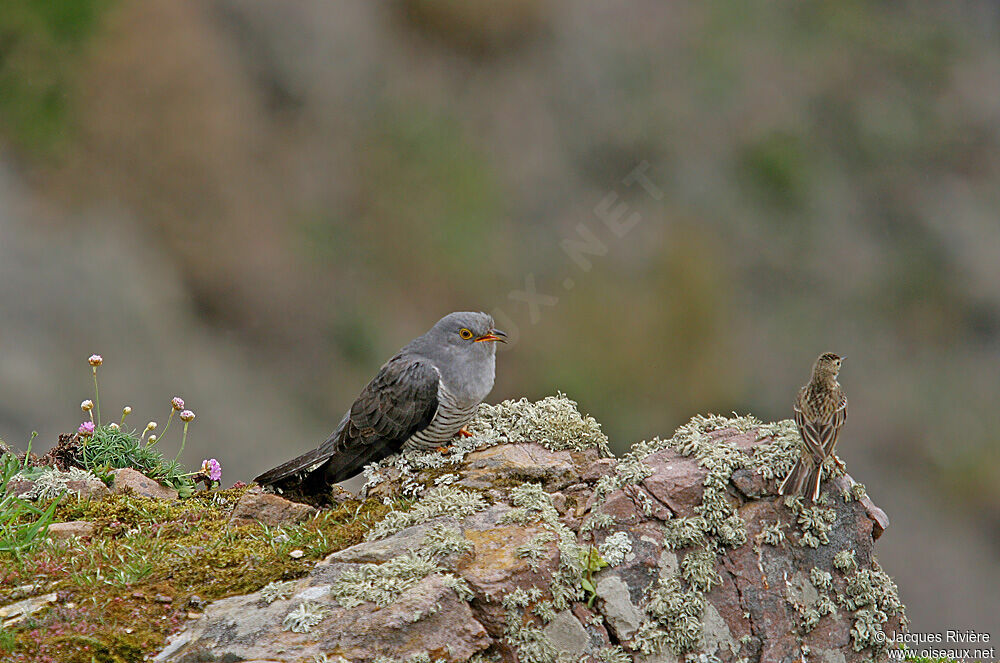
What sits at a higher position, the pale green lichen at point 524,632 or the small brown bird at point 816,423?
the small brown bird at point 816,423

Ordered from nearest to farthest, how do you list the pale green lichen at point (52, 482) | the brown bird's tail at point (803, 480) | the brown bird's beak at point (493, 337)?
the brown bird's tail at point (803, 480)
the brown bird's beak at point (493, 337)
the pale green lichen at point (52, 482)

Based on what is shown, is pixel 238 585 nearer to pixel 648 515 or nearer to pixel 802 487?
pixel 648 515

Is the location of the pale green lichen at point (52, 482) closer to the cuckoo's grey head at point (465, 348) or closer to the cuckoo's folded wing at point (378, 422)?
the cuckoo's folded wing at point (378, 422)

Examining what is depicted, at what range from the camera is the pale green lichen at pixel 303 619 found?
2154 mm

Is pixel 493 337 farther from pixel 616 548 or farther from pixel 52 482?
pixel 52 482

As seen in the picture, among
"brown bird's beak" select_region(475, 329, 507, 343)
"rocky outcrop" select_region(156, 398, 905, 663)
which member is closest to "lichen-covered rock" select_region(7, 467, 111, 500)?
"rocky outcrop" select_region(156, 398, 905, 663)

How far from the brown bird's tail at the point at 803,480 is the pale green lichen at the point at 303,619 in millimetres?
1238

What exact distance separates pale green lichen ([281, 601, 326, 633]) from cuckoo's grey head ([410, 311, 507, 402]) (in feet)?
3.21

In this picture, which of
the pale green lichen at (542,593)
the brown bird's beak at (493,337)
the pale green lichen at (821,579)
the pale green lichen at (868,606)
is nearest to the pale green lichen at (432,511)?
the pale green lichen at (542,593)

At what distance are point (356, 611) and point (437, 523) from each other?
383 mm

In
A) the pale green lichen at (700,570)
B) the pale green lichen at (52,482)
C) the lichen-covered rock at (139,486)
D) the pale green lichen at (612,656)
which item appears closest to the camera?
the pale green lichen at (612,656)

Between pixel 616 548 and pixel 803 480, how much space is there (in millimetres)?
544

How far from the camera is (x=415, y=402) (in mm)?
3023

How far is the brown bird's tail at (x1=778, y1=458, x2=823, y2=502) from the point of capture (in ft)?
8.34
